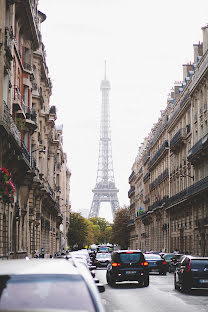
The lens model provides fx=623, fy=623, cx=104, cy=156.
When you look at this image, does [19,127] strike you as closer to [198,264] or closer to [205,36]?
[198,264]

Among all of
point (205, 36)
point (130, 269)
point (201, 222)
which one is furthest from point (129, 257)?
point (205, 36)

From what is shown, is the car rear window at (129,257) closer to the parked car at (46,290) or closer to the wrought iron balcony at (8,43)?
the wrought iron balcony at (8,43)

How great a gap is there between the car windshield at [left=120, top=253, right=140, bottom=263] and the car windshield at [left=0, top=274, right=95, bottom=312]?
20.9m

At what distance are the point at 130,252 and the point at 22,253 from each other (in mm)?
14073

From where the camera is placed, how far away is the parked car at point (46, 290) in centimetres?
553

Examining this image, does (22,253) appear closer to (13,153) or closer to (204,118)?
(13,153)

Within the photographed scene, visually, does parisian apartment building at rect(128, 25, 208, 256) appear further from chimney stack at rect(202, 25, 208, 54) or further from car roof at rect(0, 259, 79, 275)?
car roof at rect(0, 259, 79, 275)

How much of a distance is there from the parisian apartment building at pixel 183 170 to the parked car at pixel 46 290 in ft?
135

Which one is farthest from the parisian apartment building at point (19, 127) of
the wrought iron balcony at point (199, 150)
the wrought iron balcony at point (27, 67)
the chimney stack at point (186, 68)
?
the chimney stack at point (186, 68)

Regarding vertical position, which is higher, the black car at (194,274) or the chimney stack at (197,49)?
the chimney stack at (197,49)

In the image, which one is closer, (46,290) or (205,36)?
(46,290)

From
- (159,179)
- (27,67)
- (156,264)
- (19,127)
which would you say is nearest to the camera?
(19,127)

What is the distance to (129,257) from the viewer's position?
87.7 ft

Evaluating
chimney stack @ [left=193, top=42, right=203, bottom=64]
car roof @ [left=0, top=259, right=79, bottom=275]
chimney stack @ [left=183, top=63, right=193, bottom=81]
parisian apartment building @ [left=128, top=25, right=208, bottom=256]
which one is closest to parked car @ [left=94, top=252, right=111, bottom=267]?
parisian apartment building @ [left=128, top=25, right=208, bottom=256]
